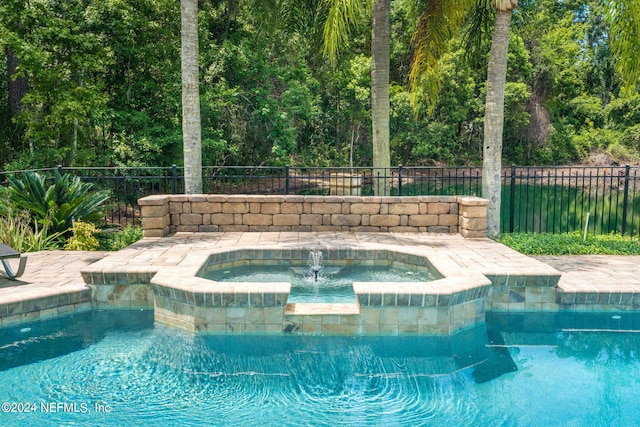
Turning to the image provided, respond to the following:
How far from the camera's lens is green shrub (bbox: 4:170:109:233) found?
31.0ft

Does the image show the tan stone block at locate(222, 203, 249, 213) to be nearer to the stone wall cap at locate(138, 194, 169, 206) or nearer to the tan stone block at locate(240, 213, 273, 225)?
the tan stone block at locate(240, 213, 273, 225)

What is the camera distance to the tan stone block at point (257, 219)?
10.1 m

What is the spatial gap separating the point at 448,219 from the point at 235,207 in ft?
12.7

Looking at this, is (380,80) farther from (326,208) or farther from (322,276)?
(322,276)

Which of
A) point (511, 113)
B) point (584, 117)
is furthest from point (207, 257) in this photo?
point (584, 117)

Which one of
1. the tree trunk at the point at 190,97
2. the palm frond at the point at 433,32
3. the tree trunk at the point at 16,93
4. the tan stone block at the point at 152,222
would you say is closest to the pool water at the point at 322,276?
the tan stone block at the point at 152,222

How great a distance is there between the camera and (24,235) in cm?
921

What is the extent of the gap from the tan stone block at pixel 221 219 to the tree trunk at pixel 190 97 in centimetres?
99

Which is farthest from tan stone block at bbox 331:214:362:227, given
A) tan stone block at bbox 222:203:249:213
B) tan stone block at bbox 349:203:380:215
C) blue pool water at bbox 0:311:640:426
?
blue pool water at bbox 0:311:640:426

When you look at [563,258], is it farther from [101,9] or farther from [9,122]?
[9,122]

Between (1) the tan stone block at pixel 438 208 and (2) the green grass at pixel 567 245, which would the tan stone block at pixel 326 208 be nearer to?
(1) the tan stone block at pixel 438 208

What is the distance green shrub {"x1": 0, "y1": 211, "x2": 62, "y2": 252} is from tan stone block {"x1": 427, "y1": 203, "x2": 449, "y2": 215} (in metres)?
6.51

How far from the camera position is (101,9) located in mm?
14258

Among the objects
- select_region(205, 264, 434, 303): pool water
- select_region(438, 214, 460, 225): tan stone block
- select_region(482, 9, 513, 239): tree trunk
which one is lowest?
select_region(205, 264, 434, 303): pool water
